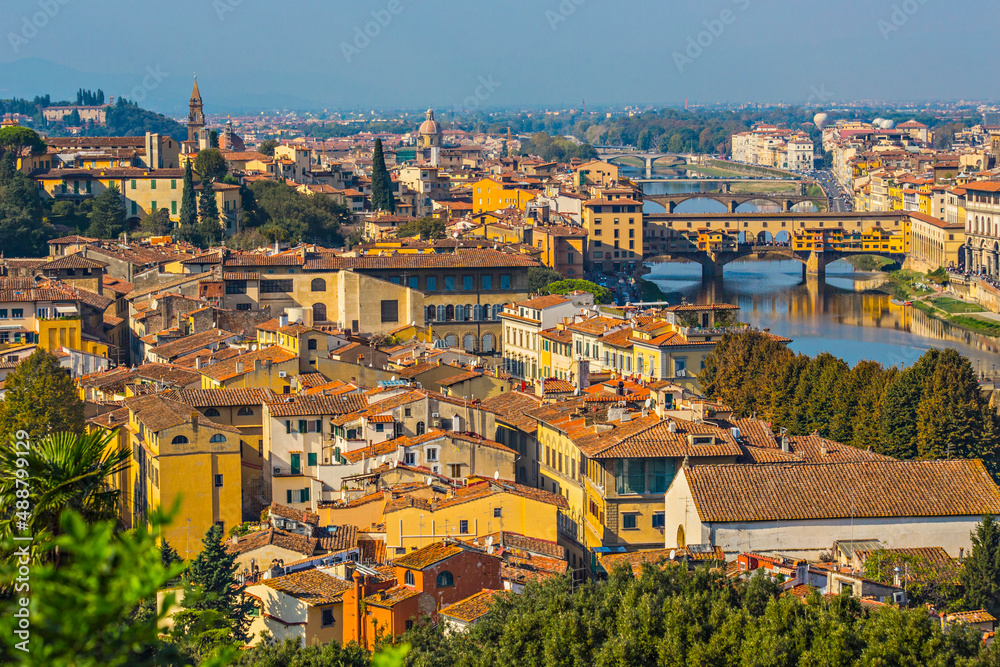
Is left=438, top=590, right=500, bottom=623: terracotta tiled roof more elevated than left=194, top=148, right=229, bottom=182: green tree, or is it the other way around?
left=194, top=148, right=229, bottom=182: green tree

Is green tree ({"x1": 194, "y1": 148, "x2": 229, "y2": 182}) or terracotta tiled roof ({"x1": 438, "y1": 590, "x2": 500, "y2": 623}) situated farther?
green tree ({"x1": 194, "y1": 148, "x2": 229, "y2": 182})

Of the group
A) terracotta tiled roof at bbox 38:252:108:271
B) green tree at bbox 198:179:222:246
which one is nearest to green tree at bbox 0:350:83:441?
terracotta tiled roof at bbox 38:252:108:271

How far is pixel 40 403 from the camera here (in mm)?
17125

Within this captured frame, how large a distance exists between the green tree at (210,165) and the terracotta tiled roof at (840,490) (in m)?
29.5

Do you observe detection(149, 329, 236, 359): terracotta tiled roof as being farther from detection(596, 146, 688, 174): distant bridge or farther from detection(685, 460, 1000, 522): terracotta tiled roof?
detection(596, 146, 688, 174): distant bridge

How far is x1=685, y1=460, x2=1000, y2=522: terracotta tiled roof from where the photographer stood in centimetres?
1202

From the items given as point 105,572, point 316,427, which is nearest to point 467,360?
point 316,427

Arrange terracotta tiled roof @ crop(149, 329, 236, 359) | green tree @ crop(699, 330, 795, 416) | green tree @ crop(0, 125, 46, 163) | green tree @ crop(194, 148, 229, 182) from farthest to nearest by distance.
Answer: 1. green tree @ crop(194, 148, 229, 182)
2. green tree @ crop(0, 125, 46, 163)
3. terracotta tiled roof @ crop(149, 329, 236, 359)
4. green tree @ crop(699, 330, 795, 416)

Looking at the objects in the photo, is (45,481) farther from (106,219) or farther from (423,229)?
(423,229)

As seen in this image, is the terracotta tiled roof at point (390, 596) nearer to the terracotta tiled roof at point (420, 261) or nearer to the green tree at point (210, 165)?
the terracotta tiled roof at point (420, 261)

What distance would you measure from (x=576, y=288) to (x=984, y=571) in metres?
24.2

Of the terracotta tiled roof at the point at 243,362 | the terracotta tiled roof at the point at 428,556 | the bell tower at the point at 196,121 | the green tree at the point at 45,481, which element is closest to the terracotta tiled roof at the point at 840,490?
the terracotta tiled roof at the point at 428,556

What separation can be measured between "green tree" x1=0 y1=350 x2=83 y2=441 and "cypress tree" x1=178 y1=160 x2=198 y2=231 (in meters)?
18.2

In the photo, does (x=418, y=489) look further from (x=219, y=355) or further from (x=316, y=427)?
(x=219, y=355)
